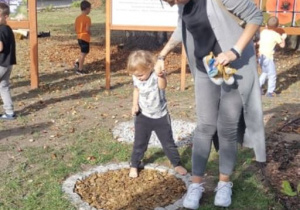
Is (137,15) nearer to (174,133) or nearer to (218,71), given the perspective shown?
(174,133)

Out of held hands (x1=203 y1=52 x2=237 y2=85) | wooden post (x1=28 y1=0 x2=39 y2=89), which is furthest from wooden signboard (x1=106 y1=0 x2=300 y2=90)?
held hands (x1=203 y1=52 x2=237 y2=85)

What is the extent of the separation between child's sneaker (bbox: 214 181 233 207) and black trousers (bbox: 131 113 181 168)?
0.73 meters

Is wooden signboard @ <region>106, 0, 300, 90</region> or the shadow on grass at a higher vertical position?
wooden signboard @ <region>106, 0, 300, 90</region>

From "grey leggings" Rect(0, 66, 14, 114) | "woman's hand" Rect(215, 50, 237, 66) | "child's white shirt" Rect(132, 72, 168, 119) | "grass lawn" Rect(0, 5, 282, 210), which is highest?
"woman's hand" Rect(215, 50, 237, 66)

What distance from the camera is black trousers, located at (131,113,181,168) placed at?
14.7ft

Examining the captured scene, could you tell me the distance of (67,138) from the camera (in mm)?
5801

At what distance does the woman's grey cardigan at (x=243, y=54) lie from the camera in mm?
3322

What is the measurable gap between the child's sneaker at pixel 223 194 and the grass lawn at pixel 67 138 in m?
0.07

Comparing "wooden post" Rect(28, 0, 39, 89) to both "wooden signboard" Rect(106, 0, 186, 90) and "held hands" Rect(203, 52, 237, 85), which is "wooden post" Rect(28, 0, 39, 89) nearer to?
"wooden signboard" Rect(106, 0, 186, 90)

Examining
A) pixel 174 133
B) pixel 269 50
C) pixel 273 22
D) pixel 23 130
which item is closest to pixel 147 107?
pixel 174 133

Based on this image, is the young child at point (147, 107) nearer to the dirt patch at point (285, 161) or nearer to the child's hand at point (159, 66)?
the child's hand at point (159, 66)

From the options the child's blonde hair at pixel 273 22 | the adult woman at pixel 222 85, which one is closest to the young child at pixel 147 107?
the adult woman at pixel 222 85

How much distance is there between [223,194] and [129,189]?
0.84 m

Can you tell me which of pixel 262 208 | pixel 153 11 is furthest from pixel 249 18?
pixel 153 11
